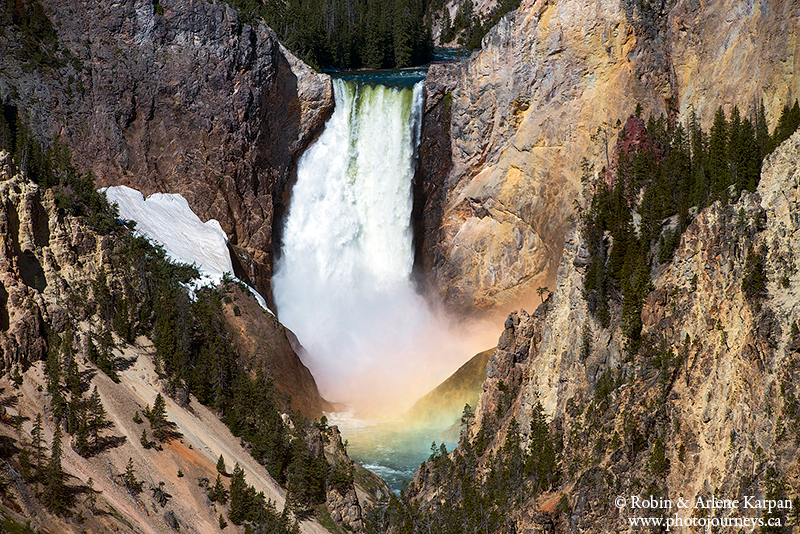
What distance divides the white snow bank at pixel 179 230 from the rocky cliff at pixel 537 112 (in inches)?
860

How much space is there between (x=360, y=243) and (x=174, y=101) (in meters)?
23.0

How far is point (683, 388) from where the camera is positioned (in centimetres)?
4012

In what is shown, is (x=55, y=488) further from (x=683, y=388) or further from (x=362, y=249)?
(x=362, y=249)

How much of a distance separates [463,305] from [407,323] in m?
6.35

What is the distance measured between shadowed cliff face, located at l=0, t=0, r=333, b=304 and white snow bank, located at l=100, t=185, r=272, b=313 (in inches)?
73.7

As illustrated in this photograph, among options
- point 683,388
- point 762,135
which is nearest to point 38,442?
point 683,388

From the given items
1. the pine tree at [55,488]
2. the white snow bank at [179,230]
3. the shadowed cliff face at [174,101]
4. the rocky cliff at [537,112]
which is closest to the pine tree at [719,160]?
the rocky cliff at [537,112]

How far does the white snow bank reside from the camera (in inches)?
2822

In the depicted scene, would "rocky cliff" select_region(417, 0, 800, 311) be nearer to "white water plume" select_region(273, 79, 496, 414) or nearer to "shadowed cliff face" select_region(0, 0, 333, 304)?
"white water plume" select_region(273, 79, 496, 414)

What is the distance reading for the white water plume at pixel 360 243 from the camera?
285 ft

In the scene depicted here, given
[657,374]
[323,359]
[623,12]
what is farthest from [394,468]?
[623,12]

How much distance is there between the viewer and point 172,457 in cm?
5175

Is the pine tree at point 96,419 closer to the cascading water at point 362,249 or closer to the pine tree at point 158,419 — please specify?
the pine tree at point 158,419

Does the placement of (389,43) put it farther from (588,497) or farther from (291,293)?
(588,497)
